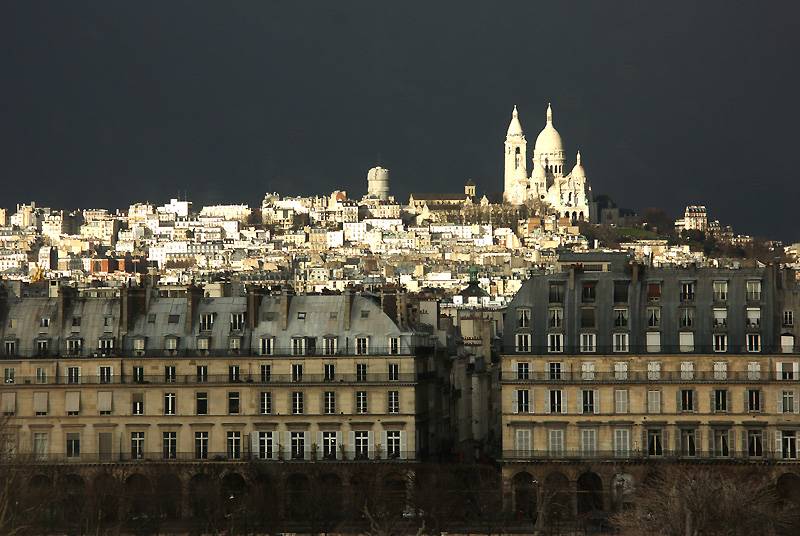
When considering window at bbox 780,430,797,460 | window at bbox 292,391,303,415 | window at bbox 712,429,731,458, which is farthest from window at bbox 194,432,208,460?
window at bbox 780,430,797,460

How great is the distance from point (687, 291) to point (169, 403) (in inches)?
519

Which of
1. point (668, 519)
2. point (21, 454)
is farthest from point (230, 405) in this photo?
point (668, 519)

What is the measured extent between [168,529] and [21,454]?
486cm

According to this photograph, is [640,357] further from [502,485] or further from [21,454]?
[21,454]

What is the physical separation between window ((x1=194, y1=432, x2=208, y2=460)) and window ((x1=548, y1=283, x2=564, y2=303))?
9.23m

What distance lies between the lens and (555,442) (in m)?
63.2

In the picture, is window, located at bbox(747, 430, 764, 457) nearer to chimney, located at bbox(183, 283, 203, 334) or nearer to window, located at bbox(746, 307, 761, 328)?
window, located at bbox(746, 307, 761, 328)

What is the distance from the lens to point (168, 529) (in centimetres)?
6000

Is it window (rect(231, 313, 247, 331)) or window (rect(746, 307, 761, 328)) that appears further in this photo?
window (rect(231, 313, 247, 331))

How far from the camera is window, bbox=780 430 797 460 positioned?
6209cm

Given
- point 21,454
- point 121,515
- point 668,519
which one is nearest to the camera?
point 668,519

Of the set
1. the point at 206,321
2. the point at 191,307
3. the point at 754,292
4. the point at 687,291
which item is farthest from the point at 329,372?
the point at 754,292

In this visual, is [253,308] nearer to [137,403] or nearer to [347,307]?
[347,307]

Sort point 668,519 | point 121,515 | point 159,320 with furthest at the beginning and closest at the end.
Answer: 1. point 159,320
2. point 121,515
3. point 668,519
